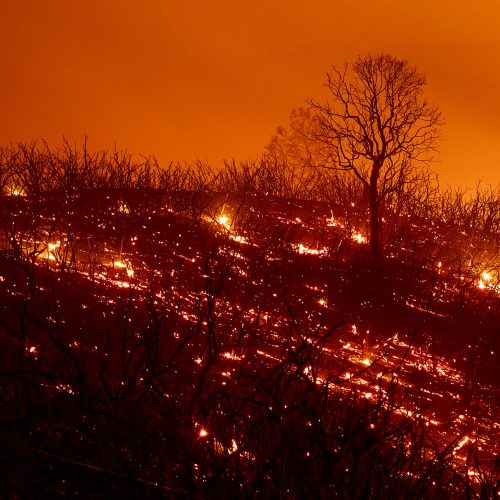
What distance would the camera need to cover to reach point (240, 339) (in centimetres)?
384

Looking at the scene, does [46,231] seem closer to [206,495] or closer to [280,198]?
[280,198]

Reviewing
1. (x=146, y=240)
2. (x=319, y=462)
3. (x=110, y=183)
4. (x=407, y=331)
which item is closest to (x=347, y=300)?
(x=407, y=331)

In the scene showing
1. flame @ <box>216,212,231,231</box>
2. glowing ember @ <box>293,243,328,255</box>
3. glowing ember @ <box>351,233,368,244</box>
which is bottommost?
glowing ember @ <box>293,243,328,255</box>

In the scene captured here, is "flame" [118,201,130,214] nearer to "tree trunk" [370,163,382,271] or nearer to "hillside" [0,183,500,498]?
"hillside" [0,183,500,498]

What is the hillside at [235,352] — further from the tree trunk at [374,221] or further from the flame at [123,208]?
the tree trunk at [374,221]

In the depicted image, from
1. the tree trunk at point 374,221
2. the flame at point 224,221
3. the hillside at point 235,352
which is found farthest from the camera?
the flame at point 224,221

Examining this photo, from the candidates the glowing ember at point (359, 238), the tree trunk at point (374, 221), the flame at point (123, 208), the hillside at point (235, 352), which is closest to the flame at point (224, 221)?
the hillside at point (235, 352)

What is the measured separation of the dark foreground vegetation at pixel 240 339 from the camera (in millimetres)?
3354

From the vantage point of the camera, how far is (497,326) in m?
10.5

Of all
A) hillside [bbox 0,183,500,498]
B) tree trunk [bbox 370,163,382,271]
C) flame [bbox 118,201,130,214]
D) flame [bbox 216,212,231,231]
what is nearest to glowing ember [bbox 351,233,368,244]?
hillside [bbox 0,183,500,498]

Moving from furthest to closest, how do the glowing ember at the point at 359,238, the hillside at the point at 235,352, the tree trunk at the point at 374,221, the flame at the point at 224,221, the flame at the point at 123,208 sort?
the glowing ember at the point at 359,238, the flame at the point at 224,221, the flame at the point at 123,208, the tree trunk at the point at 374,221, the hillside at the point at 235,352

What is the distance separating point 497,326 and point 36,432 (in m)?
8.56

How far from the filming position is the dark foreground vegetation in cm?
335

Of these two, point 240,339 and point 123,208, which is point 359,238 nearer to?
point 123,208
